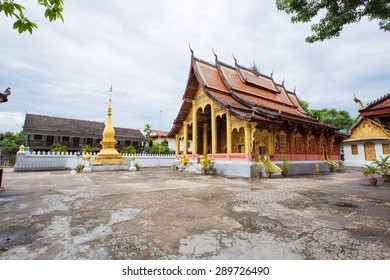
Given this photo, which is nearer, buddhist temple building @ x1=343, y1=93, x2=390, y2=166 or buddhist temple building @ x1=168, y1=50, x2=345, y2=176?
buddhist temple building @ x1=168, y1=50, x2=345, y2=176

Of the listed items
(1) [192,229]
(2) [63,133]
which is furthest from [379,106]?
(2) [63,133]

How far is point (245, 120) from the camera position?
10.5 meters

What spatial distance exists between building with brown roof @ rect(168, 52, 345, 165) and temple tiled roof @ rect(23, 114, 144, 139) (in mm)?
19684

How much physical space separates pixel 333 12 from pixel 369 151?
19761 mm

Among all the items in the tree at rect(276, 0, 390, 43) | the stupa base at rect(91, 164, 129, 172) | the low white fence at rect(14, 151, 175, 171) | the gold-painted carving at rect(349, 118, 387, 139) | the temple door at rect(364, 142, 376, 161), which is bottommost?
the stupa base at rect(91, 164, 129, 172)

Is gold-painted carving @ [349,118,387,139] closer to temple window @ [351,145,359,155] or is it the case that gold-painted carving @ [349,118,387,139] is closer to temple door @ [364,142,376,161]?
temple door @ [364,142,376,161]

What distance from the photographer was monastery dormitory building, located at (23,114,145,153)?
26.8 m

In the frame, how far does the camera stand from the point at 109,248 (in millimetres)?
2178

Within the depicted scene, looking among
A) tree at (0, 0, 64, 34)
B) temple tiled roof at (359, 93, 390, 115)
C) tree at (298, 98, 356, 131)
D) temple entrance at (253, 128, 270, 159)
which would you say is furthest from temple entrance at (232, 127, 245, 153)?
tree at (298, 98, 356, 131)

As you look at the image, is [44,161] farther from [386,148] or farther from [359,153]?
[386,148]

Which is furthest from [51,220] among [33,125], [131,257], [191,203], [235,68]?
[33,125]

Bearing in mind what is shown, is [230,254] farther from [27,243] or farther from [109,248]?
[27,243]

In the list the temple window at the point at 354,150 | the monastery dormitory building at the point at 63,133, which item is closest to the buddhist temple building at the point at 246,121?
the temple window at the point at 354,150

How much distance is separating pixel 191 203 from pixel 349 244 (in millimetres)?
2827
